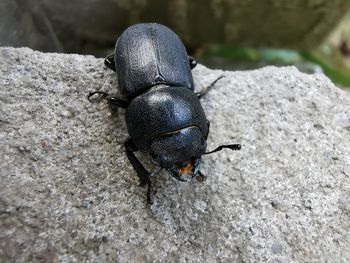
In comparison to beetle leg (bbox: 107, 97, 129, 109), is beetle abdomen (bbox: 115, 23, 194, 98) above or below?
above

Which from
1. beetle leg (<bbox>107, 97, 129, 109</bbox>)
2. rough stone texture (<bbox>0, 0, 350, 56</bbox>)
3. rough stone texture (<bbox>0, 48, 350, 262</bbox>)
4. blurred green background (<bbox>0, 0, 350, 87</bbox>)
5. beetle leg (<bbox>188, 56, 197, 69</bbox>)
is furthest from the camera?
blurred green background (<bbox>0, 0, 350, 87</bbox>)

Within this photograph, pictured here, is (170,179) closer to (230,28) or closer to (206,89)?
(206,89)

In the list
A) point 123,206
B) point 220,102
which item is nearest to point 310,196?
point 220,102

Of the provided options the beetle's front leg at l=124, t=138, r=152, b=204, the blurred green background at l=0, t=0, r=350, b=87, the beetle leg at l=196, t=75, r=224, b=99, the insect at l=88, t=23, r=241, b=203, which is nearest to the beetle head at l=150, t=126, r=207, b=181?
the insect at l=88, t=23, r=241, b=203

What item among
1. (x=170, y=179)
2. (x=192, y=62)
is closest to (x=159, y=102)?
(x=170, y=179)

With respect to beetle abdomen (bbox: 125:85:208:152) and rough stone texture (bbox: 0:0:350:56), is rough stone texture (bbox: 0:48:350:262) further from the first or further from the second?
rough stone texture (bbox: 0:0:350:56)

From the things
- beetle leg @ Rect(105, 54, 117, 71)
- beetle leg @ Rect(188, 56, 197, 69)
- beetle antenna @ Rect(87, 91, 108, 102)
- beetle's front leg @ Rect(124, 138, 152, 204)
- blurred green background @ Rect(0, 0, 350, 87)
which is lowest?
blurred green background @ Rect(0, 0, 350, 87)

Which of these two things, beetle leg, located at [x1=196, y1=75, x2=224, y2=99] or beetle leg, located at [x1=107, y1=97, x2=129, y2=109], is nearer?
beetle leg, located at [x1=107, y1=97, x2=129, y2=109]

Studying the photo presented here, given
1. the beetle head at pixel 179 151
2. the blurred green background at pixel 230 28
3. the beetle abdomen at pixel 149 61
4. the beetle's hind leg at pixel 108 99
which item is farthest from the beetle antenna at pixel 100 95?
the blurred green background at pixel 230 28
